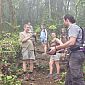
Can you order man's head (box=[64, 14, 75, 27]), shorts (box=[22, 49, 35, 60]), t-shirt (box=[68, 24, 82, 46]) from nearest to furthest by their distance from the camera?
t-shirt (box=[68, 24, 82, 46])
man's head (box=[64, 14, 75, 27])
shorts (box=[22, 49, 35, 60])

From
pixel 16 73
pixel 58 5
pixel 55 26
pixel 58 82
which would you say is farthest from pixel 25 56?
pixel 58 5

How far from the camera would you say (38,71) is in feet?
41.0

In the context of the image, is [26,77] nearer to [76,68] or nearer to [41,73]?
[41,73]

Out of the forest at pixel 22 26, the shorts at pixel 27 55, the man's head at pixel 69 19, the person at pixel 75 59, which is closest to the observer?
Answer: the person at pixel 75 59

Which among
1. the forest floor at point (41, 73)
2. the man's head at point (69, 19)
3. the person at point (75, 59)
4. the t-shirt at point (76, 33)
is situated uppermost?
the man's head at point (69, 19)

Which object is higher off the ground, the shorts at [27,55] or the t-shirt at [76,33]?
the t-shirt at [76,33]

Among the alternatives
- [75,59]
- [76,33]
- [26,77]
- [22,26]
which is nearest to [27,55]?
[26,77]

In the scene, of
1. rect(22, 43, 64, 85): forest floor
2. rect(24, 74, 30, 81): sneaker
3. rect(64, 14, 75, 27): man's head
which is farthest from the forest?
rect(64, 14, 75, 27): man's head

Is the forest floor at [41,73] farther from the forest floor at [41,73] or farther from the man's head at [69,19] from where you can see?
the man's head at [69,19]

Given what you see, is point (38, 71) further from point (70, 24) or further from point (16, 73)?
point (70, 24)

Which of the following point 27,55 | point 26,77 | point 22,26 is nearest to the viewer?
point 26,77

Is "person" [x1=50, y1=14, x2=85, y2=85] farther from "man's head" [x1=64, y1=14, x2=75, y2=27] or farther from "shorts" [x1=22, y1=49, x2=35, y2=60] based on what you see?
"shorts" [x1=22, y1=49, x2=35, y2=60]

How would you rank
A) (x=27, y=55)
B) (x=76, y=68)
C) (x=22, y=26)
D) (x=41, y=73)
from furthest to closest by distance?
(x=22, y=26), (x=41, y=73), (x=27, y=55), (x=76, y=68)

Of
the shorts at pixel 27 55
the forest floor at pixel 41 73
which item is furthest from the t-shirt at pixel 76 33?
the shorts at pixel 27 55
